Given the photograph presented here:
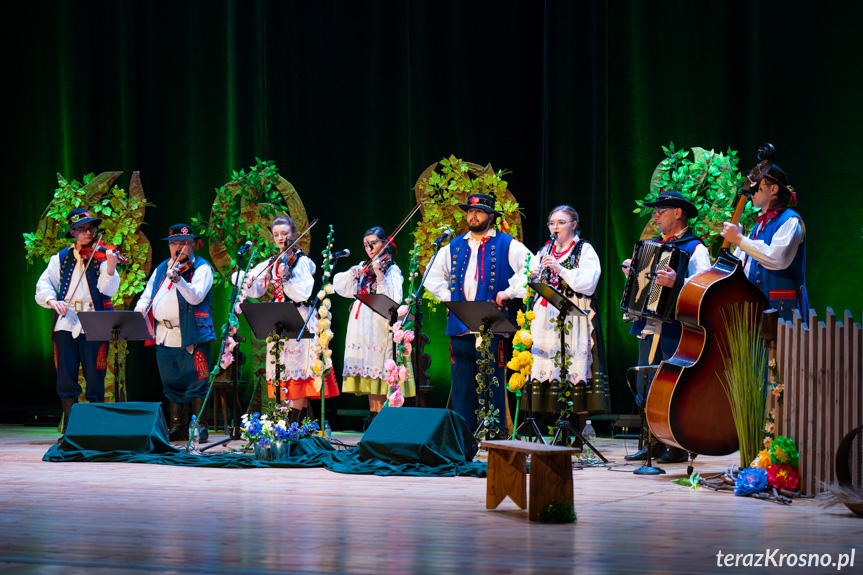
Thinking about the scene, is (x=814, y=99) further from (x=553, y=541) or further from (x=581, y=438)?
(x=553, y=541)

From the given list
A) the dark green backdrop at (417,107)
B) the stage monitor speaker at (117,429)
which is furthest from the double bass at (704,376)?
the stage monitor speaker at (117,429)

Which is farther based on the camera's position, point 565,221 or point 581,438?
point 565,221

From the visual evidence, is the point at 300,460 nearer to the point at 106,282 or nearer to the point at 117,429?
the point at 117,429

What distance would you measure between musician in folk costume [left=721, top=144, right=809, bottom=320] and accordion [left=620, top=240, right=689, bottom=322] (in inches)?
14.1

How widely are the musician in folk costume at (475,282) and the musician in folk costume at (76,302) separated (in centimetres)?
277

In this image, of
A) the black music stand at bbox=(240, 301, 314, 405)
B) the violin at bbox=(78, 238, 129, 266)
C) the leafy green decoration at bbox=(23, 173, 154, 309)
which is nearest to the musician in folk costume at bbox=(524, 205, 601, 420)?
the black music stand at bbox=(240, 301, 314, 405)

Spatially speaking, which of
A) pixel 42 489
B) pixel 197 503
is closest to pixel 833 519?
pixel 197 503

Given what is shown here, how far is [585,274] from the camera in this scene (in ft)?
21.2

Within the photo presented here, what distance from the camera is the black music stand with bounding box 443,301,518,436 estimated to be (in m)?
6.01

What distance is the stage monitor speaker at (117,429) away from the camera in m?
6.35

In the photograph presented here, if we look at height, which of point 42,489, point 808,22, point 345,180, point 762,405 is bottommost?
point 42,489

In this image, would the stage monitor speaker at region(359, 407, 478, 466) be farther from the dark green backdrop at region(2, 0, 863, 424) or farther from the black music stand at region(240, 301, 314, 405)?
the dark green backdrop at region(2, 0, 863, 424)

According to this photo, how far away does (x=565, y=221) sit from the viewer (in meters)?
6.64

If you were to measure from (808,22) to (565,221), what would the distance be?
2.83 m
